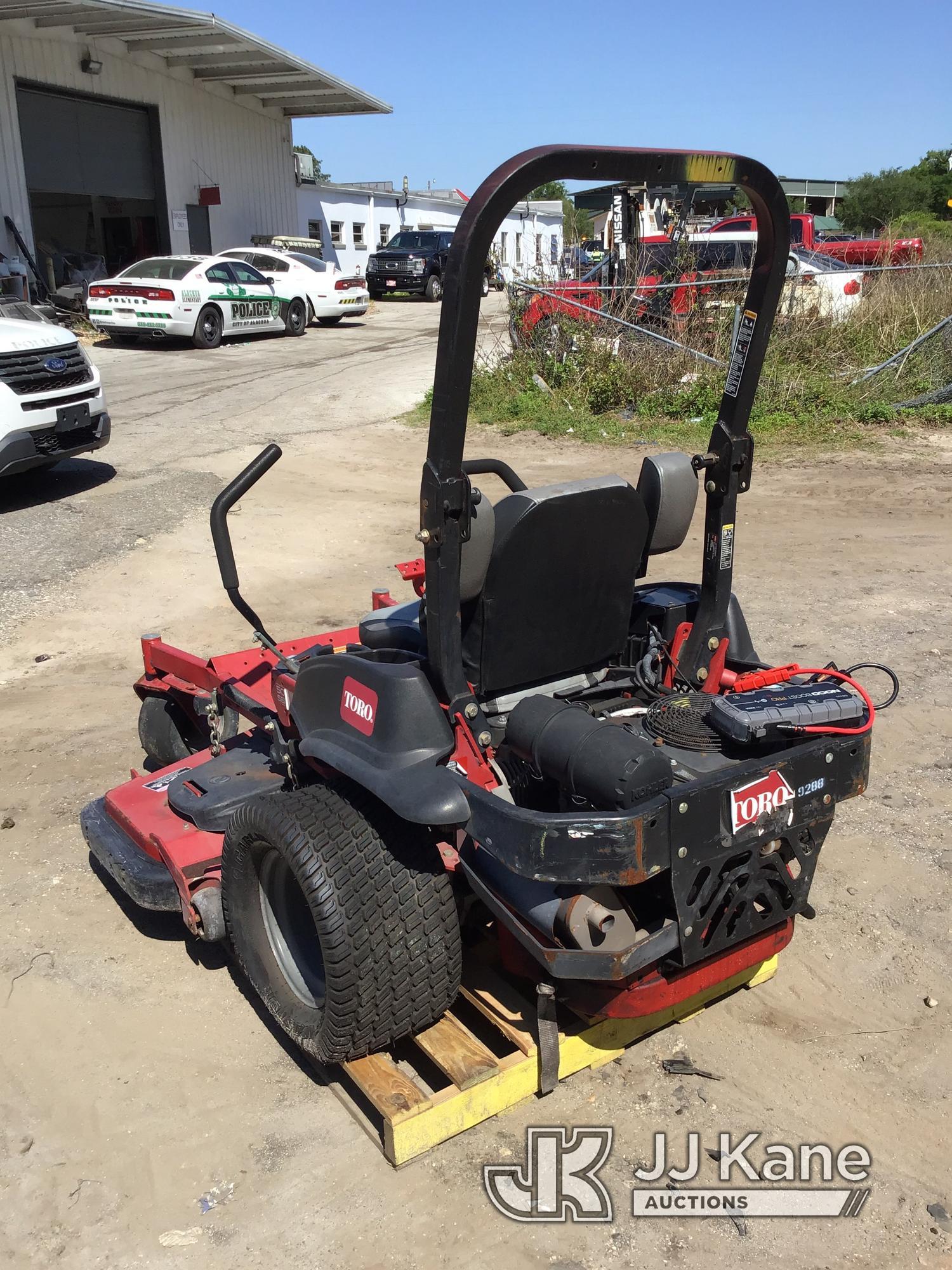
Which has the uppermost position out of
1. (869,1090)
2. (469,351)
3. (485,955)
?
(469,351)

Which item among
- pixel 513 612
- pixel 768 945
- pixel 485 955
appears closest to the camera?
pixel 513 612

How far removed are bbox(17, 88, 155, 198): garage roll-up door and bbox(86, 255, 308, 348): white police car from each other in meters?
5.24

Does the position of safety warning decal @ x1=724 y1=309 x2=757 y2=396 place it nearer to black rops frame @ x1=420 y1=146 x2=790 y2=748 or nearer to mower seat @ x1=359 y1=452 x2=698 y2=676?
black rops frame @ x1=420 y1=146 x2=790 y2=748

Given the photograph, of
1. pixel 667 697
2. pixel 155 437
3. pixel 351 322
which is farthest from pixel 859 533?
pixel 351 322

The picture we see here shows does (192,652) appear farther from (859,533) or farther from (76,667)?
(859,533)

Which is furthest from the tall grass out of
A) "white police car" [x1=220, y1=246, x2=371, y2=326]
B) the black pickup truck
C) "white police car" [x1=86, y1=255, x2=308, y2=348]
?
the black pickup truck

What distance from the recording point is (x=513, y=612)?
8.70ft

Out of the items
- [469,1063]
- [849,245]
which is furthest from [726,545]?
[849,245]

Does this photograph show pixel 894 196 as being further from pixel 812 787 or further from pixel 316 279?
pixel 812 787

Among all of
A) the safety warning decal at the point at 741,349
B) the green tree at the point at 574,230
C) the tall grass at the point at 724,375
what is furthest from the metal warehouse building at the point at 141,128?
the safety warning decal at the point at 741,349

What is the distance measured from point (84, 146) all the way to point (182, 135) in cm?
302

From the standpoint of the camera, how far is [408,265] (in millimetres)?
26609

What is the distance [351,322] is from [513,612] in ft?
70.8

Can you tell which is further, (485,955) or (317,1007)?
(485,955)
